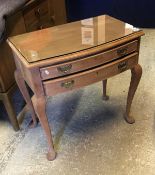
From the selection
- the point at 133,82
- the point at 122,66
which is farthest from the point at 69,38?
the point at 133,82

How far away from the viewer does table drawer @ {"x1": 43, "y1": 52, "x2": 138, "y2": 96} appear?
1093mm

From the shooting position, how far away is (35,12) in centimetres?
166

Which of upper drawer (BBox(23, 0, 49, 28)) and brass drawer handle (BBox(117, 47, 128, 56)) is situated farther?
upper drawer (BBox(23, 0, 49, 28))

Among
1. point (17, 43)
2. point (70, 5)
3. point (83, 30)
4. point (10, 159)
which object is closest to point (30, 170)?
point (10, 159)

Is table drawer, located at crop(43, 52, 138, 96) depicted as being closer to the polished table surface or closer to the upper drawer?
the polished table surface

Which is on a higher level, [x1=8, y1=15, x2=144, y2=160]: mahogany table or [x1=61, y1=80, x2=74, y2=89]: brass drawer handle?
[x1=8, y1=15, x2=144, y2=160]: mahogany table

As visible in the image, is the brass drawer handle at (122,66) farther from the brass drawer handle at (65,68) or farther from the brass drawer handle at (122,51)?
the brass drawer handle at (65,68)

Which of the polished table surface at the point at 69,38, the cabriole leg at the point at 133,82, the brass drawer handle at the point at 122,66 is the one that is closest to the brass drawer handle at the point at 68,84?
the polished table surface at the point at 69,38

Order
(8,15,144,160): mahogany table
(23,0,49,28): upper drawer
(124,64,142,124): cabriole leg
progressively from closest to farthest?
1. (8,15,144,160): mahogany table
2. (124,64,142,124): cabriole leg
3. (23,0,49,28): upper drawer

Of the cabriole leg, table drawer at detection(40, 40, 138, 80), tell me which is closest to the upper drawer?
table drawer at detection(40, 40, 138, 80)

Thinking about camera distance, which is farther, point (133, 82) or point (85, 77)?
point (133, 82)

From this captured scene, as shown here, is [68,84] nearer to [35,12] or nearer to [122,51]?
[122,51]

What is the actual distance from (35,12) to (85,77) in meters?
0.78

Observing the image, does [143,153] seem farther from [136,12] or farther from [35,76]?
[136,12]
